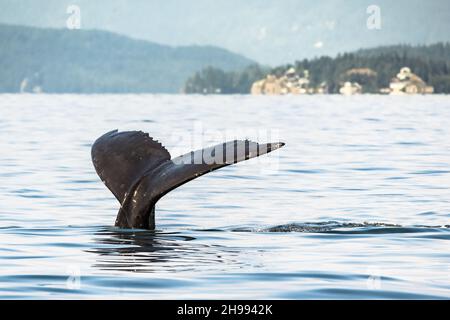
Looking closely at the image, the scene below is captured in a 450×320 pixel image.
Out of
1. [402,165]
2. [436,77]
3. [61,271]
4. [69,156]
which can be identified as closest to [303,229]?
[61,271]

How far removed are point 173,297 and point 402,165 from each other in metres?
16.9

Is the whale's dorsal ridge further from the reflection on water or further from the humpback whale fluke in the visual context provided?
the reflection on water

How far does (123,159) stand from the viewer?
1141 cm

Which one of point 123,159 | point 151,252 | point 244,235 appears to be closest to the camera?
point 151,252

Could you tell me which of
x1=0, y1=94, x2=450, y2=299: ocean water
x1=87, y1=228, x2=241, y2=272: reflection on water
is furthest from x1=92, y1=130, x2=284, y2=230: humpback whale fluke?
x1=0, y1=94, x2=450, y2=299: ocean water

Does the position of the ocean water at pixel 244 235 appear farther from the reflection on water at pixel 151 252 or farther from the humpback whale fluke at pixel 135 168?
the humpback whale fluke at pixel 135 168

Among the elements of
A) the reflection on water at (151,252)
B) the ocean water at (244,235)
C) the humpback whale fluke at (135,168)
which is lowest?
the ocean water at (244,235)

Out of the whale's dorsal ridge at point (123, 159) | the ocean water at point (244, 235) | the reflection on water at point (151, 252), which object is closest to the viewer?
the ocean water at point (244, 235)

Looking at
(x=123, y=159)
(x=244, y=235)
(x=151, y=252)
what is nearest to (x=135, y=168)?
(x=123, y=159)

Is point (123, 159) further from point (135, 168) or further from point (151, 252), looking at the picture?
point (151, 252)

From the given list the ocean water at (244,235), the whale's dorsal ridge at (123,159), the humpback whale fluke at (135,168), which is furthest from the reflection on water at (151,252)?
the whale's dorsal ridge at (123,159)

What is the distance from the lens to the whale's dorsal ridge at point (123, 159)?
37.3 ft

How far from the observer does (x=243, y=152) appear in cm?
998

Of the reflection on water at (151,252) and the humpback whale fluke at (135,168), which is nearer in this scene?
the reflection on water at (151,252)
